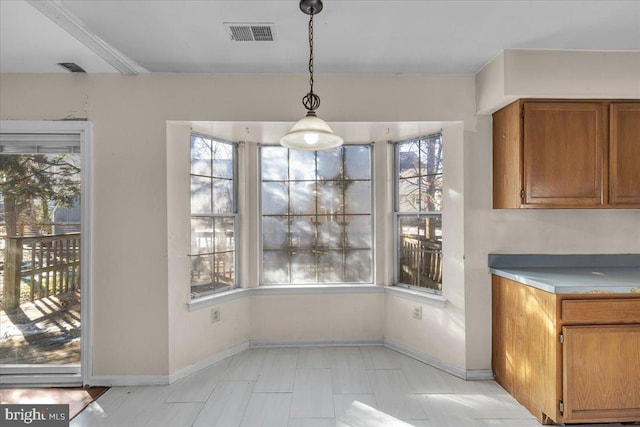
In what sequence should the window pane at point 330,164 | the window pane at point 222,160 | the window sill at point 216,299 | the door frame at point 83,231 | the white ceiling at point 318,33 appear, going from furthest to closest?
the window pane at point 330,164 < the window pane at point 222,160 < the window sill at point 216,299 < the door frame at point 83,231 < the white ceiling at point 318,33

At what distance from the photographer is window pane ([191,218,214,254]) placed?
2947mm

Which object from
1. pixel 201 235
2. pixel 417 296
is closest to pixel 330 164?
pixel 201 235

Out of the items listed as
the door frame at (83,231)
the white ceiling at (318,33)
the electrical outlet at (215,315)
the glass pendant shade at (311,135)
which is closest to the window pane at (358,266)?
the electrical outlet at (215,315)

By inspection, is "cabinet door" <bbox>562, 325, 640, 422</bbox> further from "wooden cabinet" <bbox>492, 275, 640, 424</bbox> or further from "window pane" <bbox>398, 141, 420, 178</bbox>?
"window pane" <bbox>398, 141, 420, 178</bbox>

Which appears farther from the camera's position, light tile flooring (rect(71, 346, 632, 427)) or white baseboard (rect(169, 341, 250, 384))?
white baseboard (rect(169, 341, 250, 384))

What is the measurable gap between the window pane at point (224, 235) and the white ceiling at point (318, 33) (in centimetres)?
139

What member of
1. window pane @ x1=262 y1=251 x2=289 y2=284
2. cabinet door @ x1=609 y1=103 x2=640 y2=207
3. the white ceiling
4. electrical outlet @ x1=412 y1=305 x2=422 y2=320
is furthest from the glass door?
cabinet door @ x1=609 y1=103 x2=640 y2=207

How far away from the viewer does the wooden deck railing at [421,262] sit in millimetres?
3006

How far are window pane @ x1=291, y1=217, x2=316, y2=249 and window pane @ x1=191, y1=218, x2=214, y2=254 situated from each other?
0.84 m

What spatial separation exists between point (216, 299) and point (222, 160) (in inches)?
53.3

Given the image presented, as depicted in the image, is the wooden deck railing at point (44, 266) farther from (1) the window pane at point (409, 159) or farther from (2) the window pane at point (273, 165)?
(1) the window pane at point (409, 159)

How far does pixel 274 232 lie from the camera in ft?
11.3

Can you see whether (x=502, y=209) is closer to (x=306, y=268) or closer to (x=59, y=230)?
(x=306, y=268)

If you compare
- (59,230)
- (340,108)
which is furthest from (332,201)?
(59,230)
